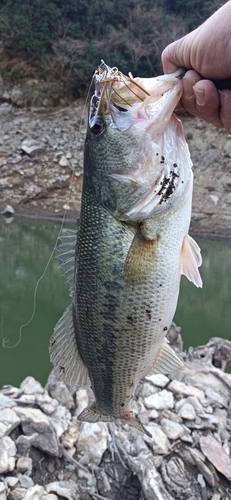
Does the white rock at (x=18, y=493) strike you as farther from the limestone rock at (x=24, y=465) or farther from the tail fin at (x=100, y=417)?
the tail fin at (x=100, y=417)

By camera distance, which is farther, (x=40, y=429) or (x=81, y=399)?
(x=81, y=399)

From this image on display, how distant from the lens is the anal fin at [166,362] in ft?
5.83

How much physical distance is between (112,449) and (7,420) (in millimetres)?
800

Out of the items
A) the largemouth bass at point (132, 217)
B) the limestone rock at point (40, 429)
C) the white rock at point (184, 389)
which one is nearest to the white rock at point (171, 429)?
the white rock at point (184, 389)

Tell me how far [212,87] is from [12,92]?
66.6 feet

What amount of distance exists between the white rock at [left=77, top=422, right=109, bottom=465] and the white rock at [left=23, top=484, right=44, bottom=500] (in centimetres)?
44

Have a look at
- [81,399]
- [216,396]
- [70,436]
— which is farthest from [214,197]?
[70,436]

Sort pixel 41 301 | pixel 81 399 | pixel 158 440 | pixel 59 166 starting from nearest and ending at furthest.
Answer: pixel 158 440, pixel 81 399, pixel 41 301, pixel 59 166

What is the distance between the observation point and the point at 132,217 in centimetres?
158

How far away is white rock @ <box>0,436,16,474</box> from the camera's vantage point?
286 centimetres

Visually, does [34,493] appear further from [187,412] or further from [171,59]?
[171,59]

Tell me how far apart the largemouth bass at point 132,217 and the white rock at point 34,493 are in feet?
5.24

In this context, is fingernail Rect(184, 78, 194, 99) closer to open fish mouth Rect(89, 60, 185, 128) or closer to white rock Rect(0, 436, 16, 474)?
open fish mouth Rect(89, 60, 185, 128)

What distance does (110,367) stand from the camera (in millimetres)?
1720
